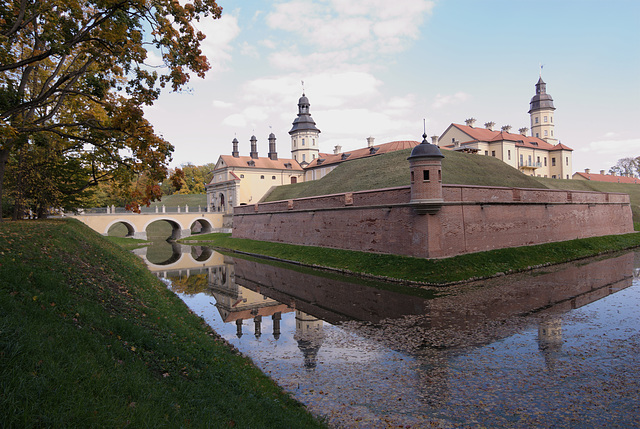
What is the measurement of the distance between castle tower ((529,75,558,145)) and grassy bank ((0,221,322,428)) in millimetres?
77968

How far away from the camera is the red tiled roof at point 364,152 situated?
57156 millimetres

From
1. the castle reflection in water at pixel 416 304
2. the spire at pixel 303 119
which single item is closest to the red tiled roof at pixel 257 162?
the spire at pixel 303 119

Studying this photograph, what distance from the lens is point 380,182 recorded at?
30844 millimetres

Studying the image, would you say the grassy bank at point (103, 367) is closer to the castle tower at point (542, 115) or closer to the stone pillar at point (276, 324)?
the stone pillar at point (276, 324)

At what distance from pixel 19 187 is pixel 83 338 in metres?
19.2

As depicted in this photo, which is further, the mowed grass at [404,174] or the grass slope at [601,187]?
the grass slope at [601,187]

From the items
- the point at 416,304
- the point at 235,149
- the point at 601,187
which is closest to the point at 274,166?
the point at 235,149

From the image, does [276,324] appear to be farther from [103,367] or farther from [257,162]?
[257,162]

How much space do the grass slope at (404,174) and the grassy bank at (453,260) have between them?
23.2 ft

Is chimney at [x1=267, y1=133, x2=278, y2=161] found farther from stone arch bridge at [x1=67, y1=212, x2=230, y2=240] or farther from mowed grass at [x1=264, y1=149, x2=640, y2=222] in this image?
mowed grass at [x1=264, y1=149, x2=640, y2=222]

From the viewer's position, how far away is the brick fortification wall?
19297mm

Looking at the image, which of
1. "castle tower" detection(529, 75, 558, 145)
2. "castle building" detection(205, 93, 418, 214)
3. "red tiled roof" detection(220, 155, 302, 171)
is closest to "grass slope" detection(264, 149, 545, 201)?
"castle building" detection(205, 93, 418, 214)

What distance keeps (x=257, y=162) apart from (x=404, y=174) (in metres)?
39.2

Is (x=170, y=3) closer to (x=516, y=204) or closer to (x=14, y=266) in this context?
(x=14, y=266)
